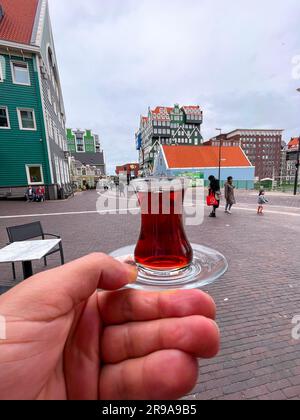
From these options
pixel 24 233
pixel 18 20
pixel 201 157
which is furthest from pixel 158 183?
pixel 201 157

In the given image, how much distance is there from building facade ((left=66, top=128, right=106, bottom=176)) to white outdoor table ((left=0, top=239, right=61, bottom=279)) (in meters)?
84.0

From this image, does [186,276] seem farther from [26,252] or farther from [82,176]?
[82,176]

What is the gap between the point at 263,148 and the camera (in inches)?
3883

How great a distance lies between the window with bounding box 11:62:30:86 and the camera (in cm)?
1714

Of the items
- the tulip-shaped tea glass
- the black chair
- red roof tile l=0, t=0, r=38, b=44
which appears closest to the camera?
the tulip-shaped tea glass

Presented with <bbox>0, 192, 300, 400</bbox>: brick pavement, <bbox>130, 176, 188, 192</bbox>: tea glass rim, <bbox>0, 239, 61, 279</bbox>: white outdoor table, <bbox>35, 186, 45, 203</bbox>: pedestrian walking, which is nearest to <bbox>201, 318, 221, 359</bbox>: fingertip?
<bbox>130, 176, 188, 192</bbox>: tea glass rim

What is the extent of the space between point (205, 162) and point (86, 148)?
60.1 meters

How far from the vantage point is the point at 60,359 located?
3.66ft

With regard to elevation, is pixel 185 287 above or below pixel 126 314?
above

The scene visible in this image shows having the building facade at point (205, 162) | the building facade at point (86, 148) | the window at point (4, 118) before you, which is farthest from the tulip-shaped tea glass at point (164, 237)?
the building facade at point (86, 148)

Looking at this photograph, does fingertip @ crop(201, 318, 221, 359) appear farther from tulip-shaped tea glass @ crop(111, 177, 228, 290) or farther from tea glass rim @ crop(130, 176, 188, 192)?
tea glass rim @ crop(130, 176, 188, 192)

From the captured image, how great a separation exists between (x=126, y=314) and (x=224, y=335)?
7.07ft
